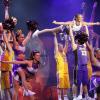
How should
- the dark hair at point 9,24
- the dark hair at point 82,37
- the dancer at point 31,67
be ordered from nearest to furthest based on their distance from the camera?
the dark hair at point 9,24, the dancer at point 31,67, the dark hair at point 82,37

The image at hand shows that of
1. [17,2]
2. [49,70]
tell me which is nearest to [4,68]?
[49,70]

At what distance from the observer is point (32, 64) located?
23.8ft

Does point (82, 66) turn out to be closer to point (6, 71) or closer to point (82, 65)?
point (82, 65)

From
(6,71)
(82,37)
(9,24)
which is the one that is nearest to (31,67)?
(6,71)

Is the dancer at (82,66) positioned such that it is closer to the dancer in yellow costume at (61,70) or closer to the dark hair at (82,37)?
the dancer in yellow costume at (61,70)

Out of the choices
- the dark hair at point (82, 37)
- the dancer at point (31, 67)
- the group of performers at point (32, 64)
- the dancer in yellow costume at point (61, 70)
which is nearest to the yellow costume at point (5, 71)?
the group of performers at point (32, 64)

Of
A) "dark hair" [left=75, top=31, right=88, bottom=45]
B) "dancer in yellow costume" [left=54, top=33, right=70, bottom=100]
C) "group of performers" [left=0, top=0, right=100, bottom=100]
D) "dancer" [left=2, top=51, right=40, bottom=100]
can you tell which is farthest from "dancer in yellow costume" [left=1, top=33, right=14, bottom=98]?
"dancer in yellow costume" [left=54, top=33, right=70, bottom=100]

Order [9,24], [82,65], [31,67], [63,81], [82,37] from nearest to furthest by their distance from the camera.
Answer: [9,24], [31,67], [82,37], [82,65], [63,81]

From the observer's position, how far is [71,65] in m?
9.86

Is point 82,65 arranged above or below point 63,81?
above

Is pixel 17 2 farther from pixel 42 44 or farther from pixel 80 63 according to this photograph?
pixel 80 63

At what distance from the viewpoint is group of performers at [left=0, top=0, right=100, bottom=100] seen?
281 inches

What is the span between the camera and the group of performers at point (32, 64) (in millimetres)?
7137

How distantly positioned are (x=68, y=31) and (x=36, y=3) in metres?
2.58
